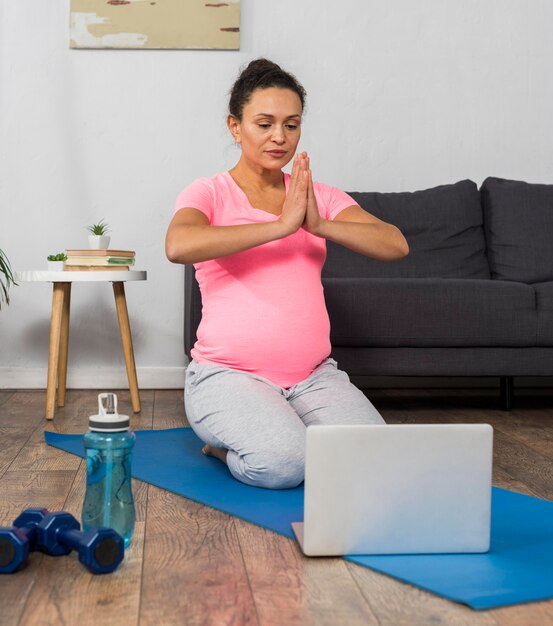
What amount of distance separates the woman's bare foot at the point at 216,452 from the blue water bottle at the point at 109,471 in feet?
2.25

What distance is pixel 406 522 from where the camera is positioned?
147 cm

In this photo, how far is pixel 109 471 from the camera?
145 cm

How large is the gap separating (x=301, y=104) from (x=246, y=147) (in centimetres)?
17

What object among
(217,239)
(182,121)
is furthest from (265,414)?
(182,121)

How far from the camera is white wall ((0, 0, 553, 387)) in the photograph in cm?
374

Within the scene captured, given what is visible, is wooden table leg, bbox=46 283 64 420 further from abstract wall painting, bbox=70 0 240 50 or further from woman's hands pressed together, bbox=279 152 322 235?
woman's hands pressed together, bbox=279 152 322 235

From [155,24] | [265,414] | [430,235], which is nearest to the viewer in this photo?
[265,414]

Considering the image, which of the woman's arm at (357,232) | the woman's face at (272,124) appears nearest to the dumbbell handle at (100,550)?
the woman's arm at (357,232)

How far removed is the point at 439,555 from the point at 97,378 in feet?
8.28

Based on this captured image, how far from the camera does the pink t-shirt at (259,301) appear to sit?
210cm

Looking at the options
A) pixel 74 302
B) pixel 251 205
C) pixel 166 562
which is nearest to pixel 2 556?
pixel 166 562

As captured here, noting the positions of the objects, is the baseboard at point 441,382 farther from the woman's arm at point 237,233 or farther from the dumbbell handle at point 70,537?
the dumbbell handle at point 70,537

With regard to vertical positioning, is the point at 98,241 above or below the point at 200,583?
above

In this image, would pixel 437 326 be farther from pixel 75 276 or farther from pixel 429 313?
pixel 75 276
